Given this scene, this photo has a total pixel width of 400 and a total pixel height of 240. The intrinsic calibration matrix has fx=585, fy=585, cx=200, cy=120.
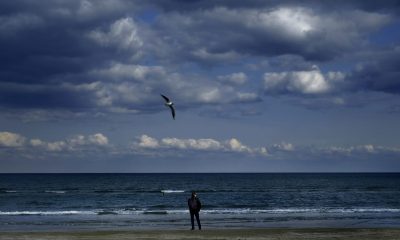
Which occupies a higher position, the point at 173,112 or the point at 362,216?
the point at 173,112

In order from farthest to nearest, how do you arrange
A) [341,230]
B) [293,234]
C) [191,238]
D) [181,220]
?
[181,220] < [341,230] < [293,234] < [191,238]

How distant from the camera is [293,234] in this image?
82.2 ft

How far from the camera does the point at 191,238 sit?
23.5m

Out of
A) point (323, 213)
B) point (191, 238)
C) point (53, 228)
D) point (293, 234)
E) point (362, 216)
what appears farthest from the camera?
point (323, 213)

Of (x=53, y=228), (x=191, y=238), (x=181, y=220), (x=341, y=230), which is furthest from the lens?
(x=181, y=220)

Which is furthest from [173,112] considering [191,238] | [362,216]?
[362,216]

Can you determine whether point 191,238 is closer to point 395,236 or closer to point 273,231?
point 273,231

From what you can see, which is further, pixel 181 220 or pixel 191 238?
pixel 181 220

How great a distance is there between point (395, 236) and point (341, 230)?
9.95 feet

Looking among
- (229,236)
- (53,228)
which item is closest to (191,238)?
(229,236)

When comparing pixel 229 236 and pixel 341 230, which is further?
pixel 341 230

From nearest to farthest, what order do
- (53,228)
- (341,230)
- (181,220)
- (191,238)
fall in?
(191,238)
(341,230)
(53,228)
(181,220)

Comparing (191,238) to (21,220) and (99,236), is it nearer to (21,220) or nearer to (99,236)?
(99,236)

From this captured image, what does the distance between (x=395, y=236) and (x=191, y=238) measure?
8428mm
